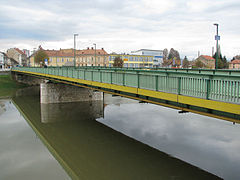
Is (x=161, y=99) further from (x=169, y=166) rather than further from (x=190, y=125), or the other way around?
(x=190, y=125)

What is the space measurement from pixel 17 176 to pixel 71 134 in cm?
774

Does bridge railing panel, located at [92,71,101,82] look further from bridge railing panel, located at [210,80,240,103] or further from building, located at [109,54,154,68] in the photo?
building, located at [109,54,154,68]

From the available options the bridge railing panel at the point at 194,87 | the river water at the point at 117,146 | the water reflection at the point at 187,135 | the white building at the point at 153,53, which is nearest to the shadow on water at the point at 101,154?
the river water at the point at 117,146

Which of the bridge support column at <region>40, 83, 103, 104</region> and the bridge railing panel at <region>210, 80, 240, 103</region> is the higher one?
the bridge railing panel at <region>210, 80, 240, 103</region>

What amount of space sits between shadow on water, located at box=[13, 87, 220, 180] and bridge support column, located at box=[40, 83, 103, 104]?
26.3 feet

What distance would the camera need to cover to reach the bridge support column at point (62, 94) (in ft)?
110

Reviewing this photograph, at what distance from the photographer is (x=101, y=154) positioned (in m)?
15.3

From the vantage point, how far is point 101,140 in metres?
18.2

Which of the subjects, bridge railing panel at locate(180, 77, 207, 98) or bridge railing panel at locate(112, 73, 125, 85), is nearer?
bridge railing panel at locate(180, 77, 207, 98)

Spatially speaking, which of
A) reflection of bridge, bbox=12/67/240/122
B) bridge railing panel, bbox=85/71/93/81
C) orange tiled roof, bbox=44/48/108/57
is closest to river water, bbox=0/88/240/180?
reflection of bridge, bbox=12/67/240/122

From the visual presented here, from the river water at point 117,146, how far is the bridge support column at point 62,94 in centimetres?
638

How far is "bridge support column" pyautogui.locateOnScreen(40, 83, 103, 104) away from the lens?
1320 inches

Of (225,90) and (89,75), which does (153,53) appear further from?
(225,90)

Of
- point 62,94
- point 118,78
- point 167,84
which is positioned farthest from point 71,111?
point 167,84
